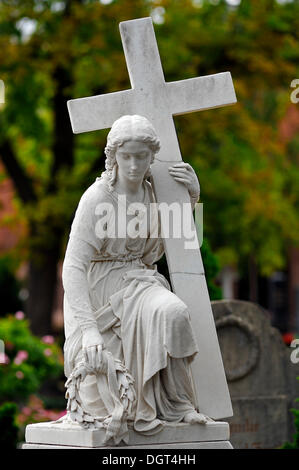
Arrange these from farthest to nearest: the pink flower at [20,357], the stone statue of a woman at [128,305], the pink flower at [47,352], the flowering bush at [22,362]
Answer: the pink flower at [47,352]
the pink flower at [20,357]
the flowering bush at [22,362]
the stone statue of a woman at [128,305]

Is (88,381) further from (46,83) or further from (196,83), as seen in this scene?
(46,83)

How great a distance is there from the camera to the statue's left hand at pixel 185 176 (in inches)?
304

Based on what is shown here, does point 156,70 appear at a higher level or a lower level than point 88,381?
higher

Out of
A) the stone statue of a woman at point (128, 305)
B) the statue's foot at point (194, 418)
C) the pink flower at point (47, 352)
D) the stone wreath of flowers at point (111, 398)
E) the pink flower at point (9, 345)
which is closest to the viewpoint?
the stone wreath of flowers at point (111, 398)

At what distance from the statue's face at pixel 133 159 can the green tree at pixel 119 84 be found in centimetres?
1241

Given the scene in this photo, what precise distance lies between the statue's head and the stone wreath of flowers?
1383 millimetres

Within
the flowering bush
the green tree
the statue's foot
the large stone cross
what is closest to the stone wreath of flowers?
the statue's foot

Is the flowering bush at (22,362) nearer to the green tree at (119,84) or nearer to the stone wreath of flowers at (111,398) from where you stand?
the green tree at (119,84)

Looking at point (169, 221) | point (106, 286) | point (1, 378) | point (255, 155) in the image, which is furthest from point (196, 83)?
point (255, 155)

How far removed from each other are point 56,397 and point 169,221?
12960 mm

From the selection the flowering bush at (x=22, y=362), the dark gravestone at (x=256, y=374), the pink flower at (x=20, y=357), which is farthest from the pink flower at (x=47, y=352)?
the dark gravestone at (x=256, y=374)

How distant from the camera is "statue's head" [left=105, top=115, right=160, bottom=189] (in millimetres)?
7156

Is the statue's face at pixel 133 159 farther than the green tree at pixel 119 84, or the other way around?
the green tree at pixel 119 84
